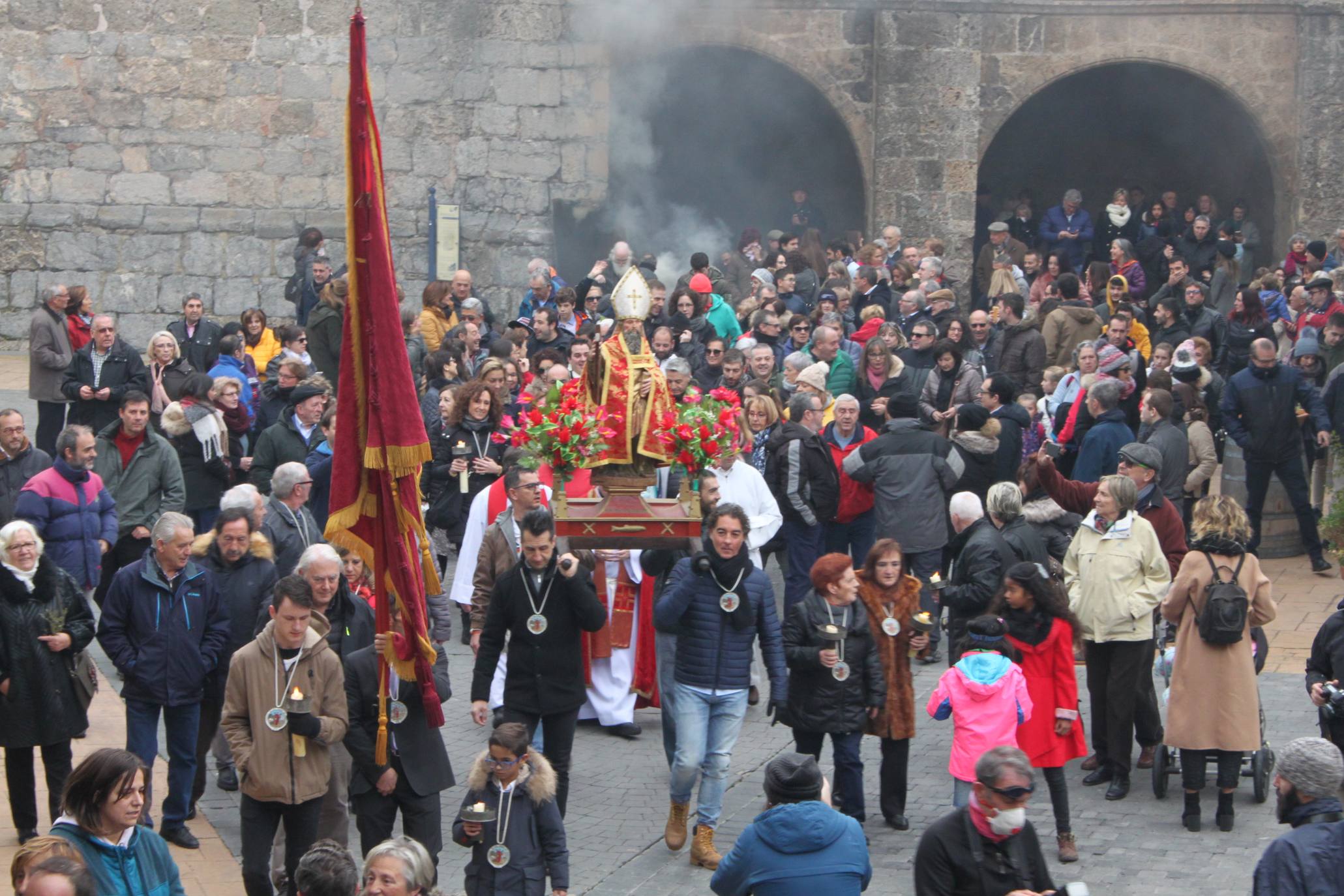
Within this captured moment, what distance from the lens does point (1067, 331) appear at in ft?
46.8

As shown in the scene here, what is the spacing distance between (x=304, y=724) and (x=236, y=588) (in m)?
1.56

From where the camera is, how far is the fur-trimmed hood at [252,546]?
841 centimetres

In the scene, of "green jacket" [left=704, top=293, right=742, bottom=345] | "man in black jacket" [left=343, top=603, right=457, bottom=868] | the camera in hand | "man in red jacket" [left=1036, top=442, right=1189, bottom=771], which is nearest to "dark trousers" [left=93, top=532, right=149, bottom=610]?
"man in black jacket" [left=343, top=603, right=457, bottom=868]

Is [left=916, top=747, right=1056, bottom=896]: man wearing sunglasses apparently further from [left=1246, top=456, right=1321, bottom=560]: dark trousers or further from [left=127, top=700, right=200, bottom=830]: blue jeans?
[left=1246, top=456, right=1321, bottom=560]: dark trousers

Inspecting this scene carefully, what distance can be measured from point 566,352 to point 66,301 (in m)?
3.92

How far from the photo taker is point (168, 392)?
499 inches

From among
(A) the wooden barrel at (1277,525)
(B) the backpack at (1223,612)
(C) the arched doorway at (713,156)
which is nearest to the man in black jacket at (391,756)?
(B) the backpack at (1223,612)

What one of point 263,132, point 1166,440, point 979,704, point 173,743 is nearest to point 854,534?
point 1166,440

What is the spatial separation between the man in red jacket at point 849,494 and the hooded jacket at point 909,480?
162 mm

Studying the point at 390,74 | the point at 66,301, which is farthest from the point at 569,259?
the point at 66,301

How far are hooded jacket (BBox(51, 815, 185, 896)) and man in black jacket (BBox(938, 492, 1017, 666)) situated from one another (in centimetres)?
434

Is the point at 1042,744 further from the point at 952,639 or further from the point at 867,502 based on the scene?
the point at 867,502

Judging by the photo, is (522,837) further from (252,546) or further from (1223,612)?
(1223,612)

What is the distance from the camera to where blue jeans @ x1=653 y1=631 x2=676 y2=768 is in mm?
8617
